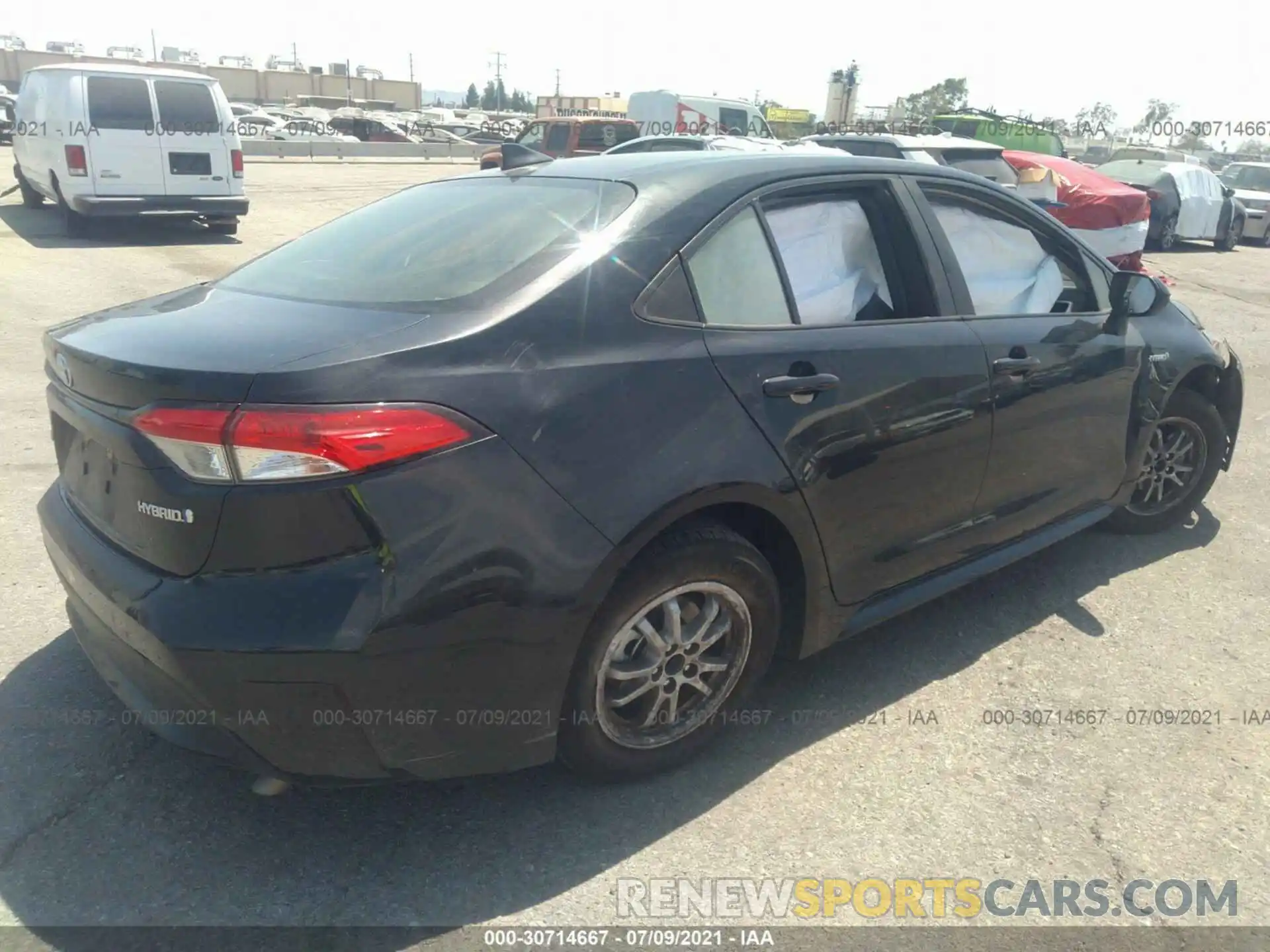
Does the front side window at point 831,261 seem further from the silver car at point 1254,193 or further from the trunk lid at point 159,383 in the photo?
the silver car at point 1254,193

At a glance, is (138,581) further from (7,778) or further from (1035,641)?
(1035,641)

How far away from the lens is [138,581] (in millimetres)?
2273

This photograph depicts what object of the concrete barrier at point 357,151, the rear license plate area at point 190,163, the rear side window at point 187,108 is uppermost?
the rear side window at point 187,108

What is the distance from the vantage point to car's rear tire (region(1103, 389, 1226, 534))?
4473mm

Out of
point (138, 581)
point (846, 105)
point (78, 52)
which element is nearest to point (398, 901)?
point (138, 581)

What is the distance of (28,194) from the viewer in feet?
47.6

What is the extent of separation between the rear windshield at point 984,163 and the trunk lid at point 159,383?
11032 millimetres

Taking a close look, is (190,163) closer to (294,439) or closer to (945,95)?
(294,439)

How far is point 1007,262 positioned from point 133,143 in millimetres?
11277

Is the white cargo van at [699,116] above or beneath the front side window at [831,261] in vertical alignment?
above

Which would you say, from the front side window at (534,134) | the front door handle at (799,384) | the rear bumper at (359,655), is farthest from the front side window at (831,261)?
the front side window at (534,134)

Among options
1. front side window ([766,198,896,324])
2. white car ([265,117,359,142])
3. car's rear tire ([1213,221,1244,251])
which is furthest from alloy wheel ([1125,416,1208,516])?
white car ([265,117,359,142])

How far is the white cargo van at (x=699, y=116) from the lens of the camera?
23.0 metres

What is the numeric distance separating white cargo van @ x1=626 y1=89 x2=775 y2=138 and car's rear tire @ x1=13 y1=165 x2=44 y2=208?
12463 millimetres
